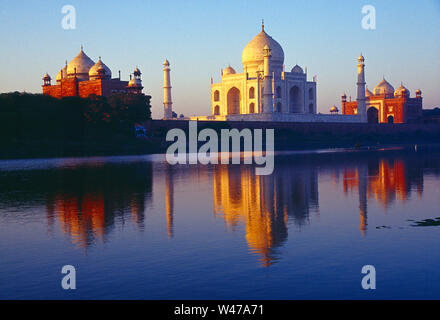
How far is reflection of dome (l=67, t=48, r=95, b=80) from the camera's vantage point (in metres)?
53.0

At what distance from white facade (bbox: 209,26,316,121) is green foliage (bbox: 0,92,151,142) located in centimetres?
1998

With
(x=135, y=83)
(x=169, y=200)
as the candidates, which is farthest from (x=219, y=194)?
(x=135, y=83)

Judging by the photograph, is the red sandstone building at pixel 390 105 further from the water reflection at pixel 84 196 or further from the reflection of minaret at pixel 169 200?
the reflection of minaret at pixel 169 200

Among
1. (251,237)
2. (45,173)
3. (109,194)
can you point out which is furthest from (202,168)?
(251,237)

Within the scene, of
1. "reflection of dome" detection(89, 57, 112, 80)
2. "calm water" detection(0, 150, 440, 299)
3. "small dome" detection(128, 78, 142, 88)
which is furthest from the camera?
"reflection of dome" detection(89, 57, 112, 80)

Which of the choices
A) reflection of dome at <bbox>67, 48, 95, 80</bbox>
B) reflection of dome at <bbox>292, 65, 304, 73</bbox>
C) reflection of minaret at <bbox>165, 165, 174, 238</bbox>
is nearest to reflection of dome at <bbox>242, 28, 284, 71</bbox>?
reflection of dome at <bbox>292, 65, 304, 73</bbox>

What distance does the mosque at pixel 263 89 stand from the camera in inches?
2377

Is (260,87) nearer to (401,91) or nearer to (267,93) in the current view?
(267,93)

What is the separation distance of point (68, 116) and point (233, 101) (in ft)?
95.5

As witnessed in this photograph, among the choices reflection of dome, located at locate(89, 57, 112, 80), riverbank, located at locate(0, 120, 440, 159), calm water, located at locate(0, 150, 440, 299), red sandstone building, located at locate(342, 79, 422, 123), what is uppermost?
reflection of dome, located at locate(89, 57, 112, 80)

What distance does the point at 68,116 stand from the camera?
39844 millimetres

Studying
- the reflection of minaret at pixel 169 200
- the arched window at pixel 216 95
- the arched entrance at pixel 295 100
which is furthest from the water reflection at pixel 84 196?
the arched entrance at pixel 295 100

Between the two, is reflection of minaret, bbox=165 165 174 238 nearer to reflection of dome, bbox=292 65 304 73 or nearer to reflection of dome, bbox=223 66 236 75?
reflection of dome, bbox=223 66 236 75

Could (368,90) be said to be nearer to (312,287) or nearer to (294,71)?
(294,71)
